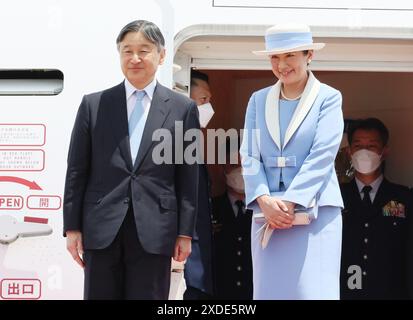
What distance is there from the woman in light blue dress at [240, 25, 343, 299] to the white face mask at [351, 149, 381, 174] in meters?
1.45

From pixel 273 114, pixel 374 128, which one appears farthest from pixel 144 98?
pixel 374 128

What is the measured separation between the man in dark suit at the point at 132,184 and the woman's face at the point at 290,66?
13.5 inches

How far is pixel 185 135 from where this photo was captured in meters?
2.91

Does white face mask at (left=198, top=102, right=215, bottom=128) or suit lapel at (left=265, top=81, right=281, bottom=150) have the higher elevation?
white face mask at (left=198, top=102, right=215, bottom=128)

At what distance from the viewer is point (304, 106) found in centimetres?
296

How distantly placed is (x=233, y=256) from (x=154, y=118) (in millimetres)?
1571

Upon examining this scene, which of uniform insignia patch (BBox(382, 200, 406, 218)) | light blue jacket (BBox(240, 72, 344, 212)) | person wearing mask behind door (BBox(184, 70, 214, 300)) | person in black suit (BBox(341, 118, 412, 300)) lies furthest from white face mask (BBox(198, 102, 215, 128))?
uniform insignia patch (BBox(382, 200, 406, 218))

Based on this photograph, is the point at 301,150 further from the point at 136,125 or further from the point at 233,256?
the point at 233,256

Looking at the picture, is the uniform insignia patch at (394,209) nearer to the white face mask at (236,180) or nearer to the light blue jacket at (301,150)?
the white face mask at (236,180)

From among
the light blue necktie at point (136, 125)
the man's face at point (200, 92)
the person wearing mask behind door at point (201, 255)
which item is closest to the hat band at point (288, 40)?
the light blue necktie at point (136, 125)

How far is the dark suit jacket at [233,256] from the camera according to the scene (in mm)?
4266

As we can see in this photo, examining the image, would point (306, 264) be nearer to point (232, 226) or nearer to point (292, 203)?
point (292, 203)

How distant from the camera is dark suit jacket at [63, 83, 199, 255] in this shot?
2.78 m

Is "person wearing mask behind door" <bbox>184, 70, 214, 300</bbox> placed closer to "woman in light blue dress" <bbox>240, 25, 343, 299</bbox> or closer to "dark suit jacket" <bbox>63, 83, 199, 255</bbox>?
"woman in light blue dress" <bbox>240, 25, 343, 299</bbox>
